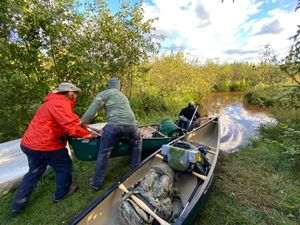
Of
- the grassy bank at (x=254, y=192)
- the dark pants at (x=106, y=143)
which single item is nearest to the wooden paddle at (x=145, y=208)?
the grassy bank at (x=254, y=192)

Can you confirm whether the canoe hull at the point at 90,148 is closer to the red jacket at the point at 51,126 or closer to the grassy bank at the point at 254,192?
the red jacket at the point at 51,126

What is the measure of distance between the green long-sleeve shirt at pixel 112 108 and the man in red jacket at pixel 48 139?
385mm

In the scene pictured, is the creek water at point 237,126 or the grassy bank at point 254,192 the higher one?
the grassy bank at point 254,192

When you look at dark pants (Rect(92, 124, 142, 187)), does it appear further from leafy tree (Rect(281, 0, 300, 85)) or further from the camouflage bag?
leafy tree (Rect(281, 0, 300, 85))

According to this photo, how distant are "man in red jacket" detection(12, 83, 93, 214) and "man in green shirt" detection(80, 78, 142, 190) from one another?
0.40 meters

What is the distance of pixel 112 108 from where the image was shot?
3373 mm

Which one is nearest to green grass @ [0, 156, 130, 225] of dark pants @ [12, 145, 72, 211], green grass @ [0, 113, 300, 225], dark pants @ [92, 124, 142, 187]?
green grass @ [0, 113, 300, 225]

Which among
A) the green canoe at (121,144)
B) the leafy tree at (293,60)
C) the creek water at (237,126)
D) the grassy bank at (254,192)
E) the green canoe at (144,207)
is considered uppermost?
the leafy tree at (293,60)

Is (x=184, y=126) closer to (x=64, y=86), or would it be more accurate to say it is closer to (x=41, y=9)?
(x=64, y=86)

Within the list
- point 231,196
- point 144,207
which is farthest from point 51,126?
point 231,196

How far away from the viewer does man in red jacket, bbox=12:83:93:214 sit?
9.10ft

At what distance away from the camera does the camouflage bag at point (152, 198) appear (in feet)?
7.29

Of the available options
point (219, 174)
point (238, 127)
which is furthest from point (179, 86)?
point (219, 174)

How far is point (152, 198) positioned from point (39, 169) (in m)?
1.70
